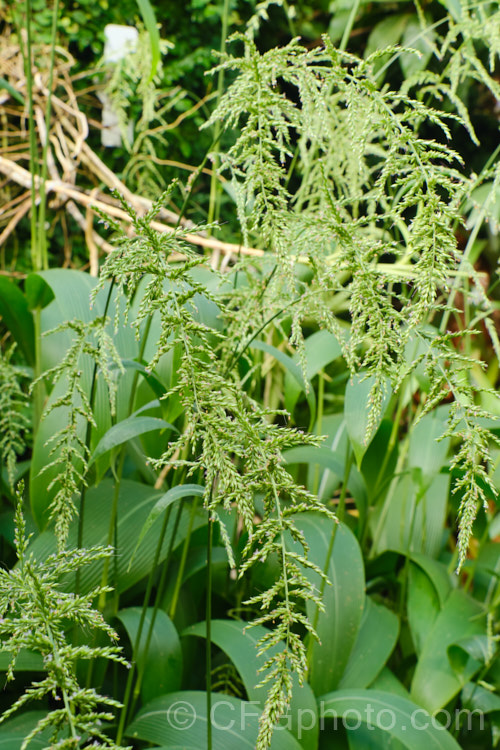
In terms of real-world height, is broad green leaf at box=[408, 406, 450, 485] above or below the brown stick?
below

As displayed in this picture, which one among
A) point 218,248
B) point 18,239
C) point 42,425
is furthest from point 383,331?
point 18,239

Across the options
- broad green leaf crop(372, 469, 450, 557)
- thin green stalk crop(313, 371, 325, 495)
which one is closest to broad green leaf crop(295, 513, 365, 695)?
thin green stalk crop(313, 371, 325, 495)

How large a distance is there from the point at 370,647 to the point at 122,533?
0.39 meters

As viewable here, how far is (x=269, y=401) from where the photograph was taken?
1.30 m

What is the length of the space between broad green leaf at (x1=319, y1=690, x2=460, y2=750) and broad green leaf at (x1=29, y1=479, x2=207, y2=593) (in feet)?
0.92

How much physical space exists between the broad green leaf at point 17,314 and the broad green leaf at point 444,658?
29.6 inches

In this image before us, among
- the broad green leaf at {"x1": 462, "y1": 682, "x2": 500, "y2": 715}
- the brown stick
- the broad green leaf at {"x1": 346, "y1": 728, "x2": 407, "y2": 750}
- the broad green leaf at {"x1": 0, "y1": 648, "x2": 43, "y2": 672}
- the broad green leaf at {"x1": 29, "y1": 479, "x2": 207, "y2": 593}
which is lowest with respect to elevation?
the broad green leaf at {"x1": 462, "y1": 682, "x2": 500, "y2": 715}

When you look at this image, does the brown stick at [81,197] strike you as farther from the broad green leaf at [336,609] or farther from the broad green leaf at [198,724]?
the broad green leaf at [198,724]

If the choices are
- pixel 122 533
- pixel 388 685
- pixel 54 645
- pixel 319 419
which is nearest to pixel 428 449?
pixel 319 419

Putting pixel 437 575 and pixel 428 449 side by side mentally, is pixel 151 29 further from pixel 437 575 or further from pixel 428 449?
pixel 437 575

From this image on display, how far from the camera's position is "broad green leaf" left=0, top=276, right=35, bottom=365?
86 centimetres

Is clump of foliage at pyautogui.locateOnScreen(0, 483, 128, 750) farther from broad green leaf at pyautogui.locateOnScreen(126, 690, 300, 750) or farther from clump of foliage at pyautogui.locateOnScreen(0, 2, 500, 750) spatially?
broad green leaf at pyautogui.locateOnScreen(126, 690, 300, 750)

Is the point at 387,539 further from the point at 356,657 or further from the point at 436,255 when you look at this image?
the point at 436,255

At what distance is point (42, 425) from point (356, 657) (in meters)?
0.53
